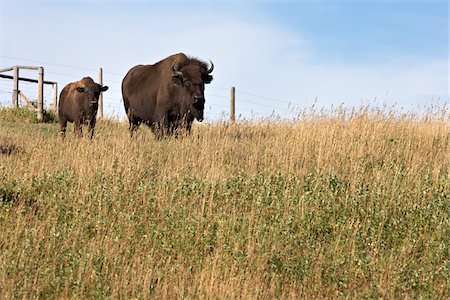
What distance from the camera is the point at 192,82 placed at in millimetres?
14367

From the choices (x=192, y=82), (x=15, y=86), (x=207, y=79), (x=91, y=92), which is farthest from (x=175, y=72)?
(x=15, y=86)

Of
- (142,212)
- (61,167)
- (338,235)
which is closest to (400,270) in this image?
(338,235)

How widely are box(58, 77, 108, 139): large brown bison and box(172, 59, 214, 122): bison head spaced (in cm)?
404

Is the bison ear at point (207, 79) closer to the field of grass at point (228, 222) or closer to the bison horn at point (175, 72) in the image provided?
the bison horn at point (175, 72)

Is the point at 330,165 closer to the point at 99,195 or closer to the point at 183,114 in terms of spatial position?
the point at 99,195

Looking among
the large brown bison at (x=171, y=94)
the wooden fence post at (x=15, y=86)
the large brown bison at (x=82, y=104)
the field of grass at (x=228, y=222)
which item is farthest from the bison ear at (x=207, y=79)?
the wooden fence post at (x=15, y=86)

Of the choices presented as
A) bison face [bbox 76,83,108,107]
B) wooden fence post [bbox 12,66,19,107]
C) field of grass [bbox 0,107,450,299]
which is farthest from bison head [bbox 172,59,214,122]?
wooden fence post [bbox 12,66,19,107]

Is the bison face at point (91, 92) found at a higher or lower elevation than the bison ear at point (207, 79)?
lower

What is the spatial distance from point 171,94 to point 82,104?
476 centimetres

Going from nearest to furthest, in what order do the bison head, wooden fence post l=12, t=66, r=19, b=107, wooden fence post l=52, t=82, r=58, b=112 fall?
the bison head, wooden fence post l=12, t=66, r=19, b=107, wooden fence post l=52, t=82, r=58, b=112

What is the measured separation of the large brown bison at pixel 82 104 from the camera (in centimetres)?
1823

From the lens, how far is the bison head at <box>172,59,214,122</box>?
1430 cm

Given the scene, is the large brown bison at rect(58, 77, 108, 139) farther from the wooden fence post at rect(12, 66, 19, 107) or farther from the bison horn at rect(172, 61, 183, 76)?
the wooden fence post at rect(12, 66, 19, 107)

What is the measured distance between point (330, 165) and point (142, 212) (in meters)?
3.65
